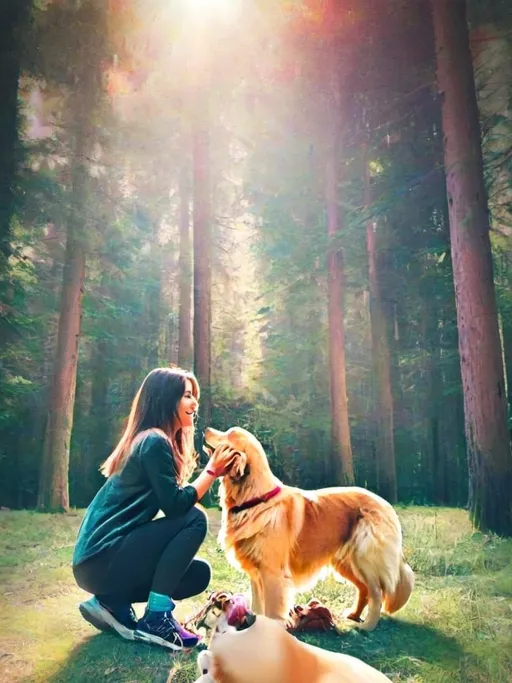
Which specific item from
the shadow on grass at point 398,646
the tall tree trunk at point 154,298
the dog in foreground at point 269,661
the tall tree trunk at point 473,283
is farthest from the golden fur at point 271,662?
the tall tree trunk at point 154,298

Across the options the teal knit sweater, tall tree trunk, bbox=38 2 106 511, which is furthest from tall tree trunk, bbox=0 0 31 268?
the teal knit sweater

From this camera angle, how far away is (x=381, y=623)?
178cm

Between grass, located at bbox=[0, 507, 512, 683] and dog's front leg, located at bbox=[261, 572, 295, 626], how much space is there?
138 millimetres

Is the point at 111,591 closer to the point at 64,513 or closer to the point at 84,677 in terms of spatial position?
the point at 84,677

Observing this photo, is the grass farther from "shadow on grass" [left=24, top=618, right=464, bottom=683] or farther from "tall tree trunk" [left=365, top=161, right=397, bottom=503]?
"tall tree trunk" [left=365, top=161, right=397, bottom=503]

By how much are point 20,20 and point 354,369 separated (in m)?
3.02

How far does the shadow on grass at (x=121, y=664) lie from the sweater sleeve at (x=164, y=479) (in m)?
0.42

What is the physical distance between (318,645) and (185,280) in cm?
235

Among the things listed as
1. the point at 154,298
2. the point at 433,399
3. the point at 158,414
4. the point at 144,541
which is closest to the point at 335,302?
the point at 433,399

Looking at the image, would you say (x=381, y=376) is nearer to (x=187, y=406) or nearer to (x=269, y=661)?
(x=187, y=406)

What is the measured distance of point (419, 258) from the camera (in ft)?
10.6

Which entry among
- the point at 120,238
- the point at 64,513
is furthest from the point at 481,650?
the point at 120,238

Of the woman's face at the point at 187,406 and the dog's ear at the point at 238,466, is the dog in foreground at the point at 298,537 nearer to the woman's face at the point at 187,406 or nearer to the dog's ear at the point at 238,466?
the dog's ear at the point at 238,466

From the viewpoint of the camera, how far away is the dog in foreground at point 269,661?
1075mm
